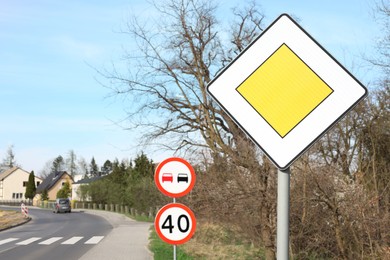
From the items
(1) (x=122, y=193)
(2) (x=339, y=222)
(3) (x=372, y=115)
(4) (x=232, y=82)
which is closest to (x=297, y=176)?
(2) (x=339, y=222)

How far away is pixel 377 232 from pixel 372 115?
6.16 m

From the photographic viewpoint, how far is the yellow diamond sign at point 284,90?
5.70 feet

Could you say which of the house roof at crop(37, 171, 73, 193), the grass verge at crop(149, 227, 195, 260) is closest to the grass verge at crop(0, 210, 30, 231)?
the grass verge at crop(149, 227, 195, 260)

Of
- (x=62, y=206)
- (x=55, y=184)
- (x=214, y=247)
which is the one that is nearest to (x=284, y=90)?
→ (x=214, y=247)

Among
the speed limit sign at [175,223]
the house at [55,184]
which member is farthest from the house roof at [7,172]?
the speed limit sign at [175,223]

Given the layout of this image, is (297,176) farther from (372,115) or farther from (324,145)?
(372,115)

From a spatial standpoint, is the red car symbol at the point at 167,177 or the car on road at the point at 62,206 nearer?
the red car symbol at the point at 167,177

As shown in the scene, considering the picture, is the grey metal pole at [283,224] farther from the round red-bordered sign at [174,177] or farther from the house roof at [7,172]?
the house roof at [7,172]

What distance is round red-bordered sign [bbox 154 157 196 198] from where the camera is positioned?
688 centimetres

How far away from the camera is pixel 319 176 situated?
9.02m

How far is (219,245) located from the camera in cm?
1404

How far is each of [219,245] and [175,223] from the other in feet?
25.6

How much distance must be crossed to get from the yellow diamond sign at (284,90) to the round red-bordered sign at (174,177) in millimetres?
5170

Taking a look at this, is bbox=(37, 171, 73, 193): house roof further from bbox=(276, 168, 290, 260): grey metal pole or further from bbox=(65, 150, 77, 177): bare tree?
bbox=(276, 168, 290, 260): grey metal pole
